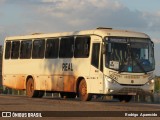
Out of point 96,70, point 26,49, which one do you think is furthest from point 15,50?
point 96,70

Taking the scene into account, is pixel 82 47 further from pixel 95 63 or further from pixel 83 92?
pixel 83 92

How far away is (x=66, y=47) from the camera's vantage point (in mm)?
32625

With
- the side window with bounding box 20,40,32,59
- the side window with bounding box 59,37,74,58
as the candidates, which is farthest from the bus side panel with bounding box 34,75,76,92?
the side window with bounding box 20,40,32,59

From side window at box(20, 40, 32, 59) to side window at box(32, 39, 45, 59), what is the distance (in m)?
0.36

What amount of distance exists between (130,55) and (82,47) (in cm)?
242

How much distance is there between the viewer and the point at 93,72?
30.5 m

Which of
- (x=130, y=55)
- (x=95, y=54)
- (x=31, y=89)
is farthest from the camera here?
(x=31, y=89)

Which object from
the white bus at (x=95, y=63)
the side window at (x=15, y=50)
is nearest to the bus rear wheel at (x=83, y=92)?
the white bus at (x=95, y=63)

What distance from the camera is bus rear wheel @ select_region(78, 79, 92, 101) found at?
31.1 metres

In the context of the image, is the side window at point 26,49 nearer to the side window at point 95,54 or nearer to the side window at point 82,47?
the side window at point 82,47

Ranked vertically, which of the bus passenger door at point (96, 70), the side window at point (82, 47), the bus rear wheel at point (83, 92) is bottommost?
the bus rear wheel at point (83, 92)

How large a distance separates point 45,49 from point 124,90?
6.09m

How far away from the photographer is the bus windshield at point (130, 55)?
98.3 ft

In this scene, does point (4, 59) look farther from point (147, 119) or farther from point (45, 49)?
point (147, 119)
